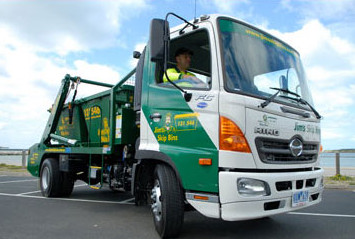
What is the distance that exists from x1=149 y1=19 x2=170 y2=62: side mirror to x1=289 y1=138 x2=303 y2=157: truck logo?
1.85 meters

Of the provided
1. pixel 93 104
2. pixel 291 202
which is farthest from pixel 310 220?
pixel 93 104

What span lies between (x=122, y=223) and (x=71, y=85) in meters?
4.01

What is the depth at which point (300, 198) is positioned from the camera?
3852 mm

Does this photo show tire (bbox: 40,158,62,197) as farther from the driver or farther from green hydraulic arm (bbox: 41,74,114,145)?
the driver

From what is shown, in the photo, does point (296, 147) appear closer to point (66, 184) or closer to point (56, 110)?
point (66, 184)

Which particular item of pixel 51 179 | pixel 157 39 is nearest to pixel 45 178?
pixel 51 179

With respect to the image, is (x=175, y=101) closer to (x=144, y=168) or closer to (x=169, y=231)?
(x=144, y=168)

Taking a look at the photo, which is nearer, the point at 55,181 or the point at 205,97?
the point at 205,97

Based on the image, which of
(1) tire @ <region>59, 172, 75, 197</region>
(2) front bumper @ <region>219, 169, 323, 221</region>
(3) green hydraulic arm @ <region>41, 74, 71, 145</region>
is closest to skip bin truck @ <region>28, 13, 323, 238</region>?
(2) front bumper @ <region>219, 169, 323, 221</region>

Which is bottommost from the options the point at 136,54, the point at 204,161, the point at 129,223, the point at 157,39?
the point at 129,223

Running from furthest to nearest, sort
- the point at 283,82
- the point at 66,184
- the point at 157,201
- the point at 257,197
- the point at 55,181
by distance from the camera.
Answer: the point at 66,184 → the point at 55,181 → the point at 283,82 → the point at 157,201 → the point at 257,197

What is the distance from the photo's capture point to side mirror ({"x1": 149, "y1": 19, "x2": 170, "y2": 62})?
3816 mm

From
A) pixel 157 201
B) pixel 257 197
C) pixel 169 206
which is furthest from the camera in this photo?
pixel 157 201

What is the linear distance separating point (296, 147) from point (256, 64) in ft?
3.69
